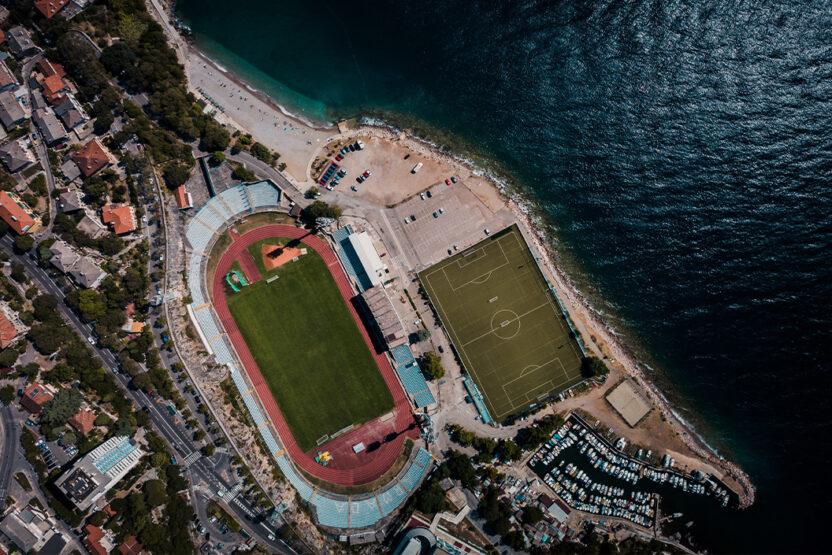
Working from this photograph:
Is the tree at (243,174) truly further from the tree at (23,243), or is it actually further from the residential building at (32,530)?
the residential building at (32,530)

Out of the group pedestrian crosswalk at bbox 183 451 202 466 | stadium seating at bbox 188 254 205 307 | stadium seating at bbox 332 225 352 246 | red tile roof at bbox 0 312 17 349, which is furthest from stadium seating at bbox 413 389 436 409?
red tile roof at bbox 0 312 17 349

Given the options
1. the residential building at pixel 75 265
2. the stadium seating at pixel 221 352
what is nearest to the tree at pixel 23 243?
the residential building at pixel 75 265

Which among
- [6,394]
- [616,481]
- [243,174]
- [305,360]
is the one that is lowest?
[616,481]

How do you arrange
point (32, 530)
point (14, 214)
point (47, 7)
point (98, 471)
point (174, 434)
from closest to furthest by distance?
point (32, 530) < point (98, 471) < point (14, 214) < point (174, 434) < point (47, 7)

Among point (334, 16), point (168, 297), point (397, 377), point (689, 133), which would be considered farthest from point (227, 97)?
point (689, 133)

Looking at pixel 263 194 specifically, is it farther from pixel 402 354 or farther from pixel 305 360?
pixel 402 354

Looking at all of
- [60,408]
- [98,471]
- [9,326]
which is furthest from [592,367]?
[9,326]

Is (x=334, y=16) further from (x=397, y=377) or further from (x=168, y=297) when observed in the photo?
(x=397, y=377)

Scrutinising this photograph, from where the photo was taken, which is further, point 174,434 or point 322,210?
point 322,210
